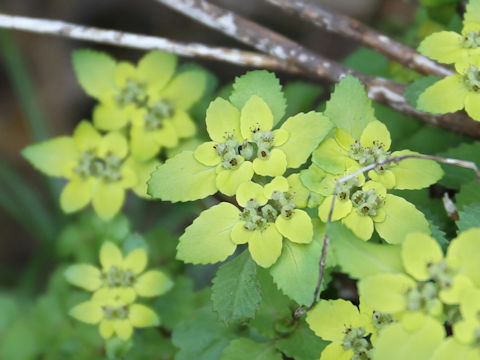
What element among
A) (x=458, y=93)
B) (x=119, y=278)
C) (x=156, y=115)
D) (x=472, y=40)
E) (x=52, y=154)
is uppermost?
(x=472, y=40)

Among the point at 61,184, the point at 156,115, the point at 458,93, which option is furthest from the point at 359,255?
the point at 61,184

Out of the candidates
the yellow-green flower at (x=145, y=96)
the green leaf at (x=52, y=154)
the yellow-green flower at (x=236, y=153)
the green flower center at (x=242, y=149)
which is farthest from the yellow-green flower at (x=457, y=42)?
the green leaf at (x=52, y=154)

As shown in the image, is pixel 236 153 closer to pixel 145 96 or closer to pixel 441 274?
pixel 441 274

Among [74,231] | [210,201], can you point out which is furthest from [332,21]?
[74,231]

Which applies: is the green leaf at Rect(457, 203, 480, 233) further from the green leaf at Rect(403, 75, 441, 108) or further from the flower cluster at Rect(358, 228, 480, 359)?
the green leaf at Rect(403, 75, 441, 108)

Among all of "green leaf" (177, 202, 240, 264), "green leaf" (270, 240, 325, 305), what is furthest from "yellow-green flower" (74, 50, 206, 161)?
"green leaf" (270, 240, 325, 305)

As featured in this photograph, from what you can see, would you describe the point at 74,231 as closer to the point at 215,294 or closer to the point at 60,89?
the point at 215,294
